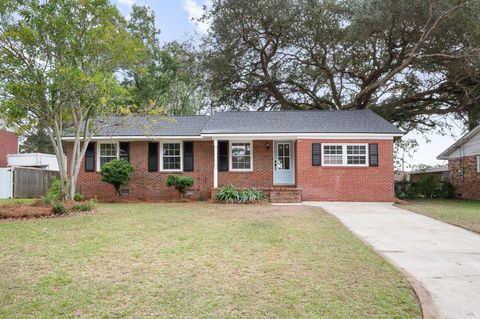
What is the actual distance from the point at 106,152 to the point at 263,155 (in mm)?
7578

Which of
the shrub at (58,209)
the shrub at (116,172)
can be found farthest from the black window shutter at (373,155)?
the shrub at (58,209)

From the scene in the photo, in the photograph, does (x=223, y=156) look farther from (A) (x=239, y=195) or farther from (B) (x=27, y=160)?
(B) (x=27, y=160)

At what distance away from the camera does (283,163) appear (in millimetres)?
16000

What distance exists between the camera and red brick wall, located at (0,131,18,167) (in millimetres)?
23547

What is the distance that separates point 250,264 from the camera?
16.4ft

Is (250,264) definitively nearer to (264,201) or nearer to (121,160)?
(264,201)

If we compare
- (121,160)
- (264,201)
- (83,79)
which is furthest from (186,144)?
(83,79)

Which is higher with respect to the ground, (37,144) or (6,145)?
(37,144)

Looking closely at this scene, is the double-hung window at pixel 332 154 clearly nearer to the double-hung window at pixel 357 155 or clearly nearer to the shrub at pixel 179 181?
the double-hung window at pixel 357 155

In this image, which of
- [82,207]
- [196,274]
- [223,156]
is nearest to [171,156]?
[223,156]

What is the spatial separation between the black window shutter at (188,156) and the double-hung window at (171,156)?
217 mm

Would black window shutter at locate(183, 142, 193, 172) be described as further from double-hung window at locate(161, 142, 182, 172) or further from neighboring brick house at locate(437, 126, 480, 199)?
neighboring brick house at locate(437, 126, 480, 199)

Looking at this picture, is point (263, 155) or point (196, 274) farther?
point (263, 155)

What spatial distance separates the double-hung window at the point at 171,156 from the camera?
638 inches
